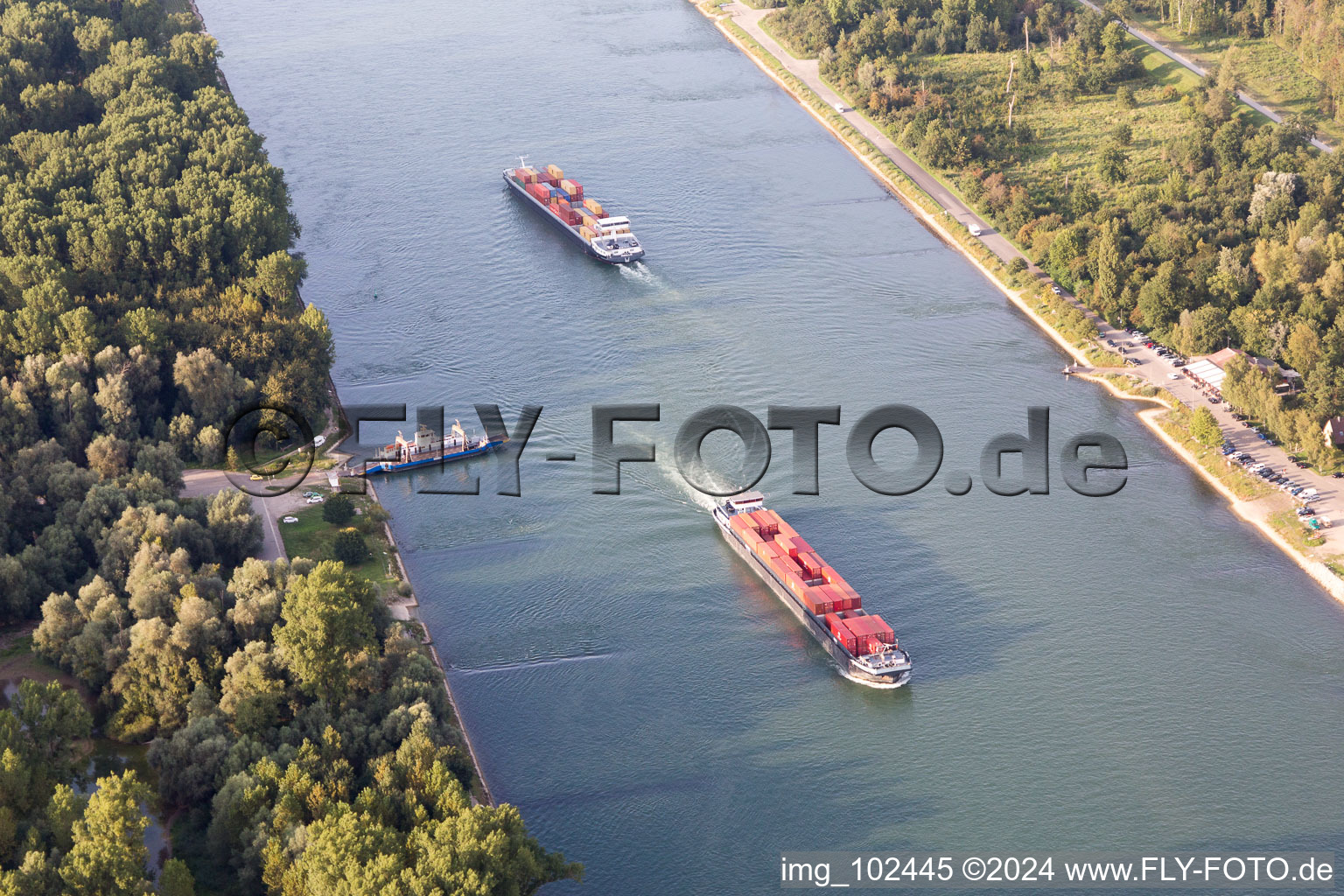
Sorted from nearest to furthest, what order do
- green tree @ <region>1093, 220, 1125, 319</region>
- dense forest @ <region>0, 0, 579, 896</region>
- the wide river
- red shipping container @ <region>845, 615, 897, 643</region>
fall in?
dense forest @ <region>0, 0, 579, 896</region> < the wide river < red shipping container @ <region>845, 615, 897, 643</region> < green tree @ <region>1093, 220, 1125, 319</region>

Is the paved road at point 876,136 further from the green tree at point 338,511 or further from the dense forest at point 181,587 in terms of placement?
the green tree at point 338,511

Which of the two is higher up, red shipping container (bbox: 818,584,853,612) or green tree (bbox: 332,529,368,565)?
green tree (bbox: 332,529,368,565)

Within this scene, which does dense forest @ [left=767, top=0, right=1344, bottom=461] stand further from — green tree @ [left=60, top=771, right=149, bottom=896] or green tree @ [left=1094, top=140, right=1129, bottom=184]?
green tree @ [left=60, top=771, right=149, bottom=896]

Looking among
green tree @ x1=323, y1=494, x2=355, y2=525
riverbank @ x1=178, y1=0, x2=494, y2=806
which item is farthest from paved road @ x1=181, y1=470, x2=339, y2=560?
green tree @ x1=323, y1=494, x2=355, y2=525

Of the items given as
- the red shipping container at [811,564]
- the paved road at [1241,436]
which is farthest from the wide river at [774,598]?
the paved road at [1241,436]

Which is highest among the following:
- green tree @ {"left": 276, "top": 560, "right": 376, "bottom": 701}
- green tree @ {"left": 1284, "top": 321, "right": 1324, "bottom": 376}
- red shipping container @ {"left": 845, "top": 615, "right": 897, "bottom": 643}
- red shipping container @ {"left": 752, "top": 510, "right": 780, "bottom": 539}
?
green tree @ {"left": 1284, "top": 321, "right": 1324, "bottom": 376}

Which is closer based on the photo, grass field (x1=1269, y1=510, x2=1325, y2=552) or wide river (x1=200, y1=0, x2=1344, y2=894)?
wide river (x1=200, y1=0, x2=1344, y2=894)
